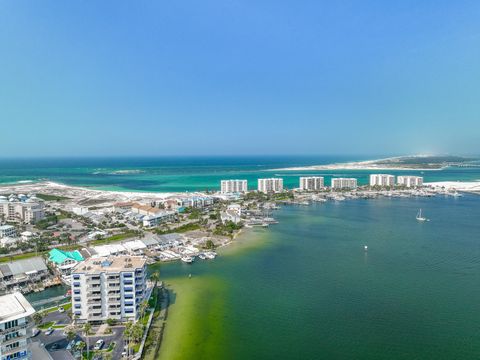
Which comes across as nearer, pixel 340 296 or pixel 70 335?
pixel 70 335

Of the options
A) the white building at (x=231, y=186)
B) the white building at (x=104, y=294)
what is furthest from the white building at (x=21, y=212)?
the white building at (x=231, y=186)

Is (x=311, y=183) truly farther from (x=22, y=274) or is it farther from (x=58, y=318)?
(x=58, y=318)

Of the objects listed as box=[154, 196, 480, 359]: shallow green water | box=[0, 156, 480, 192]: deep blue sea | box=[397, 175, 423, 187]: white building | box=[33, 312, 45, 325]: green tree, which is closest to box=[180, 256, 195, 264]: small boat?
box=[154, 196, 480, 359]: shallow green water

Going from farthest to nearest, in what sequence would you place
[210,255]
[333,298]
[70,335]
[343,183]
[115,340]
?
[343,183] → [210,255] → [333,298] → [115,340] → [70,335]

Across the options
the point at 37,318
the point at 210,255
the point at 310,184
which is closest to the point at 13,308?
the point at 37,318

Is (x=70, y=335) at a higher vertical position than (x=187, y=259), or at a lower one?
higher

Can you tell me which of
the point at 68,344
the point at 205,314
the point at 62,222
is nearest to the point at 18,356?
the point at 68,344

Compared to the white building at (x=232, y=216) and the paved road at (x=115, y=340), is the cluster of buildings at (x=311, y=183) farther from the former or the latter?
the paved road at (x=115, y=340)

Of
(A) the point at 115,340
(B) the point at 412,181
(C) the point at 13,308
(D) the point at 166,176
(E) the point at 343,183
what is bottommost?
(A) the point at 115,340
